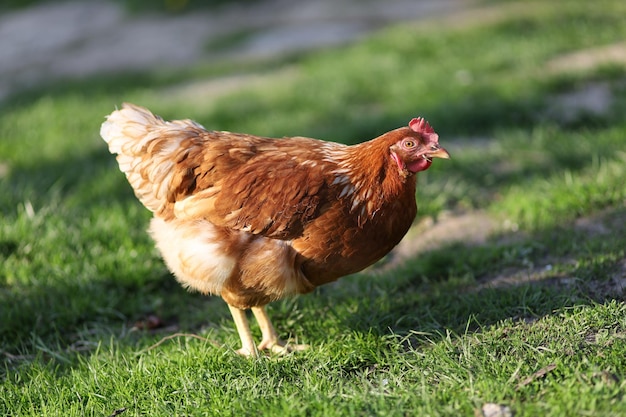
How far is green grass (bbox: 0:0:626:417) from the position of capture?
10.3 ft

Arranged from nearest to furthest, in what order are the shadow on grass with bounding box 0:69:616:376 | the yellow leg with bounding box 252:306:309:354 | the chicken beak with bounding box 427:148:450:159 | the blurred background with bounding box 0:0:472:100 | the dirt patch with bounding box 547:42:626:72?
the chicken beak with bounding box 427:148:450:159, the shadow on grass with bounding box 0:69:616:376, the yellow leg with bounding box 252:306:309:354, the dirt patch with bounding box 547:42:626:72, the blurred background with bounding box 0:0:472:100

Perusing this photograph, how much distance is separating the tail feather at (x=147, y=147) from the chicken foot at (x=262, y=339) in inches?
28.9

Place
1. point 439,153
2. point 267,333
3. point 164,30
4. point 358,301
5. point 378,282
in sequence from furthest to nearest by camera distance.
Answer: point 164,30, point 378,282, point 358,301, point 267,333, point 439,153

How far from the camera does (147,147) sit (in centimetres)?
385

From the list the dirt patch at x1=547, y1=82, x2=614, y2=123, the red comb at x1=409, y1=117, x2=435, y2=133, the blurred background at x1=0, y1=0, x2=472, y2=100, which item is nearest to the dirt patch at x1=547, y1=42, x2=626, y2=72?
the dirt patch at x1=547, y1=82, x2=614, y2=123

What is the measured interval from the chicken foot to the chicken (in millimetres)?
46

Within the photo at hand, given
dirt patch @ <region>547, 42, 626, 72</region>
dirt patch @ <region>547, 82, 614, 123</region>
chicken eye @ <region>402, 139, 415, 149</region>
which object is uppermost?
chicken eye @ <region>402, 139, 415, 149</region>

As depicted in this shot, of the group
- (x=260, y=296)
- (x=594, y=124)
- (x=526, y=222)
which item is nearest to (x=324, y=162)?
(x=260, y=296)

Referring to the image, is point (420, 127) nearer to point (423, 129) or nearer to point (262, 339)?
point (423, 129)

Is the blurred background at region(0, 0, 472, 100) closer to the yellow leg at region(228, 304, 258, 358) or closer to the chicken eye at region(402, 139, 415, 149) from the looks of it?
the yellow leg at region(228, 304, 258, 358)

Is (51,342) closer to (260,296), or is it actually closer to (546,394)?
(260,296)

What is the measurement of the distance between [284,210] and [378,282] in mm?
1238

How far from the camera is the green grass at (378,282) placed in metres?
3.13

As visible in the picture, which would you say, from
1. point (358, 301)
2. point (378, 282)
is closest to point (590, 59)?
point (378, 282)
